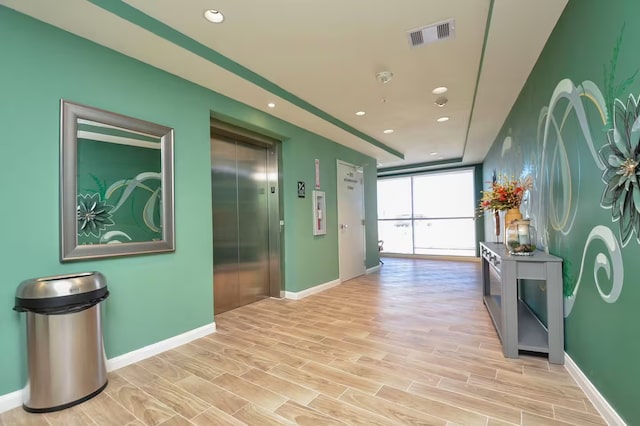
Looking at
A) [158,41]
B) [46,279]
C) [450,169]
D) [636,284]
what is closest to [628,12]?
[636,284]

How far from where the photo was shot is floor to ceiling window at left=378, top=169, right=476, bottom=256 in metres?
8.51

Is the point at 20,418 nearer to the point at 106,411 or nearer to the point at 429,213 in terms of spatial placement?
the point at 106,411

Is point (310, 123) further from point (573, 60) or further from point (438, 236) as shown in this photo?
point (438, 236)

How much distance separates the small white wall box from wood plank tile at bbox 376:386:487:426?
123 inches

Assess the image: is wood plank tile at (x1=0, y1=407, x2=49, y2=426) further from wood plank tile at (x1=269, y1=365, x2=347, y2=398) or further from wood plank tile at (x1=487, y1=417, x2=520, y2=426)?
wood plank tile at (x1=487, y1=417, x2=520, y2=426)

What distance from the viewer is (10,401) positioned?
1918 millimetres

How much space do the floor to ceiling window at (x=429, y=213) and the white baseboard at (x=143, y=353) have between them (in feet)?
23.7

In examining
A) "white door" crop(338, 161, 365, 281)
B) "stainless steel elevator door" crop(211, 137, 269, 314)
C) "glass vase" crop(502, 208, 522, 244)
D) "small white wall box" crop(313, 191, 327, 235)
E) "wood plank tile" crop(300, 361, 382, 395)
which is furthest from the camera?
"white door" crop(338, 161, 365, 281)

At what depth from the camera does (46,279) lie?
199 centimetres

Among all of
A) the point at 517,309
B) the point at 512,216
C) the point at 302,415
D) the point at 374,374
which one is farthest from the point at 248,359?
the point at 512,216

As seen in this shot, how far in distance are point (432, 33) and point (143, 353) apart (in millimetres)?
3752

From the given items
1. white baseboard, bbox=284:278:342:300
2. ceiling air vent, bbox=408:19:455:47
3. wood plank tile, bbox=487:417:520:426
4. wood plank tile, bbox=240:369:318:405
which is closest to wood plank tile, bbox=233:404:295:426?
wood plank tile, bbox=240:369:318:405

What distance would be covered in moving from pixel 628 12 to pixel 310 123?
3519mm

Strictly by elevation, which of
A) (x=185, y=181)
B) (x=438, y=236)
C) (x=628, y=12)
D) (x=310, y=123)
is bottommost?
(x=438, y=236)
